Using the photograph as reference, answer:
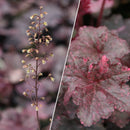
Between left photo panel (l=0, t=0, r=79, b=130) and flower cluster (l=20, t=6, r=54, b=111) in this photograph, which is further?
left photo panel (l=0, t=0, r=79, b=130)

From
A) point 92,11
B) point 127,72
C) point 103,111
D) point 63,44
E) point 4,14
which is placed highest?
point 92,11

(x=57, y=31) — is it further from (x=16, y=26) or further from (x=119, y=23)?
(x=119, y=23)

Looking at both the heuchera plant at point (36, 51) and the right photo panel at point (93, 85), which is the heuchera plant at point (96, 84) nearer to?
the right photo panel at point (93, 85)

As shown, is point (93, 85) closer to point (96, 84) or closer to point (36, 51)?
point (96, 84)

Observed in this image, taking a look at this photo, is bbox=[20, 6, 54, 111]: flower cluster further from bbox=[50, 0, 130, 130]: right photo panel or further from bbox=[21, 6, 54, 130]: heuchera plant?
bbox=[50, 0, 130, 130]: right photo panel

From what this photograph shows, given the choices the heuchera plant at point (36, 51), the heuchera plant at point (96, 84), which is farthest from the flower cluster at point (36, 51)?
the heuchera plant at point (96, 84)

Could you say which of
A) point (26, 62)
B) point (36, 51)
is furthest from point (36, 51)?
point (26, 62)

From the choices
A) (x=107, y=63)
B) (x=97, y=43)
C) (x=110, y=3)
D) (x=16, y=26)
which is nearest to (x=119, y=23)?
(x=110, y=3)

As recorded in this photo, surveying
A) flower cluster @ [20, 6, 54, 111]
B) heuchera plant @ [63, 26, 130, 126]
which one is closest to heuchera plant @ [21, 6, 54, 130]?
flower cluster @ [20, 6, 54, 111]
